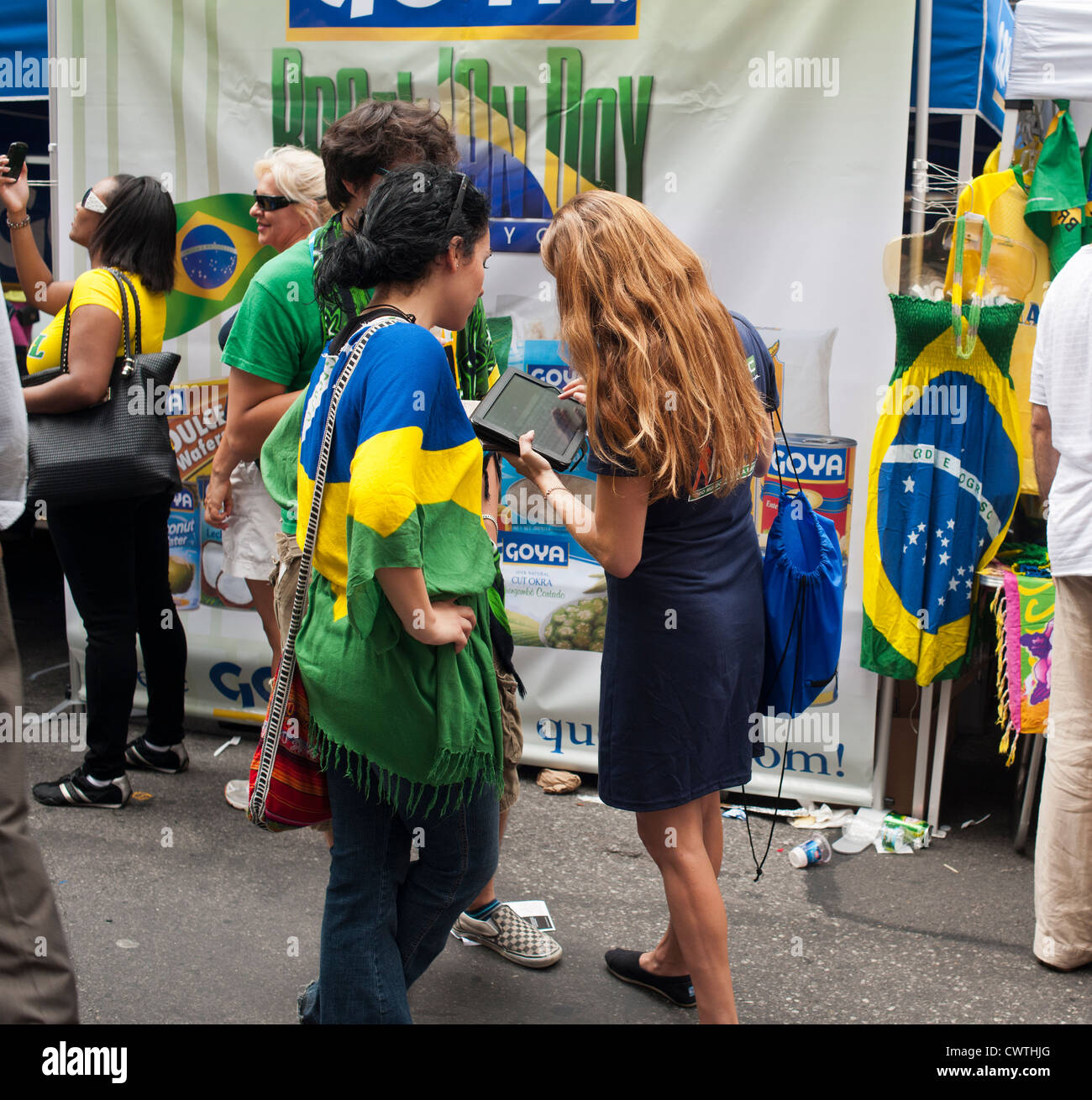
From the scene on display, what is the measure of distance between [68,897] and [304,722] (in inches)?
62.5

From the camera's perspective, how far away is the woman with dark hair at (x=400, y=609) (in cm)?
195

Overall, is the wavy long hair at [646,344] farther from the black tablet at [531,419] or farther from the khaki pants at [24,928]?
the khaki pants at [24,928]

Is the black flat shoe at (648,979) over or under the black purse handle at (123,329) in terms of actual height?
under

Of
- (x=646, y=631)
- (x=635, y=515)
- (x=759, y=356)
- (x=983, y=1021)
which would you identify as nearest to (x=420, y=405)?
(x=635, y=515)

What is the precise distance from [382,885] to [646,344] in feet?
3.72

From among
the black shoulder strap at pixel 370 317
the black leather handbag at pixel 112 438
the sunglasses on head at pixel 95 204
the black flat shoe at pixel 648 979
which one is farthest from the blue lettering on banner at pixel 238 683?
the black shoulder strap at pixel 370 317

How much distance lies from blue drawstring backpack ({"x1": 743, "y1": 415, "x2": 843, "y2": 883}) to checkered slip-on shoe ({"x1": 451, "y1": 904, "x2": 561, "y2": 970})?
3.28 feet

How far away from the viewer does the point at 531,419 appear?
238cm

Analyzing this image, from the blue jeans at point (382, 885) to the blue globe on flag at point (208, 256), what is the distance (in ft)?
8.72

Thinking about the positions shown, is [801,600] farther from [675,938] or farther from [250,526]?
[250,526]

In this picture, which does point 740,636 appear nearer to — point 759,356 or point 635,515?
point 635,515

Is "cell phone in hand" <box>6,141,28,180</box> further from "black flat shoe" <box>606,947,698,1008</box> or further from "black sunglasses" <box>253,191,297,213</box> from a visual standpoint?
"black flat shoe" <box>606,947,698,1008</box>

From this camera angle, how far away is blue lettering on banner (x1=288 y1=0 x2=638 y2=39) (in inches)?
149

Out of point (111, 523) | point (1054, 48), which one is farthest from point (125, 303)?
point (1054, 48)
